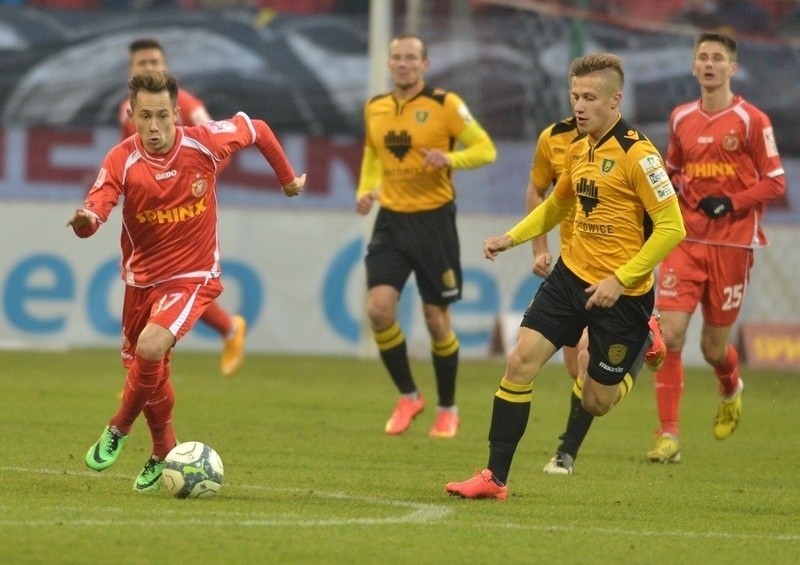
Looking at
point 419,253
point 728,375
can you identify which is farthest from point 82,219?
point 728,375

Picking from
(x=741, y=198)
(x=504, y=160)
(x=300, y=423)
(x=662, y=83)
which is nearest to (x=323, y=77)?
(x=504, y=160)

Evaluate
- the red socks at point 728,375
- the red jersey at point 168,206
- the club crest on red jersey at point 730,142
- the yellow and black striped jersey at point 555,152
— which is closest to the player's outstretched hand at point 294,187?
the red jersey at point 168,206

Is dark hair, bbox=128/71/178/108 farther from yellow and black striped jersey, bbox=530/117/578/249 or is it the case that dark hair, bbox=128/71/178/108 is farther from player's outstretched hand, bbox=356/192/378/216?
player's outstretched hand, bbox=356/192/378/216

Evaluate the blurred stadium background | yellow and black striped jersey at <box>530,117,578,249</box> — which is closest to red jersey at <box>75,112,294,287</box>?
yellow and black striped jersey at <box>530,117,578,249</box>

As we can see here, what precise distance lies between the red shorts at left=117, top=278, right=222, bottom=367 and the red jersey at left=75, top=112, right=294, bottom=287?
46mm

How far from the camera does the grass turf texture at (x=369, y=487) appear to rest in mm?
5988

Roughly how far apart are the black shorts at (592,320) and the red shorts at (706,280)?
7.07 feet

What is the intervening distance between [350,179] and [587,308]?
409 inches

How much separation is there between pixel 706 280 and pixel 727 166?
715 mm

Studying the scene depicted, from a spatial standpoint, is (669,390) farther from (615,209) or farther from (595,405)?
(615,209)

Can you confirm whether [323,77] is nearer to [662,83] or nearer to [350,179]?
[350,179]

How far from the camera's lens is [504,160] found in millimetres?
16656

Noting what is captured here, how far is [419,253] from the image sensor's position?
34.4 feet

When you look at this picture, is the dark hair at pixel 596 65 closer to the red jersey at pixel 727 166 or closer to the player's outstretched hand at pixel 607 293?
the player's outstretched hand at pixel 607 293
